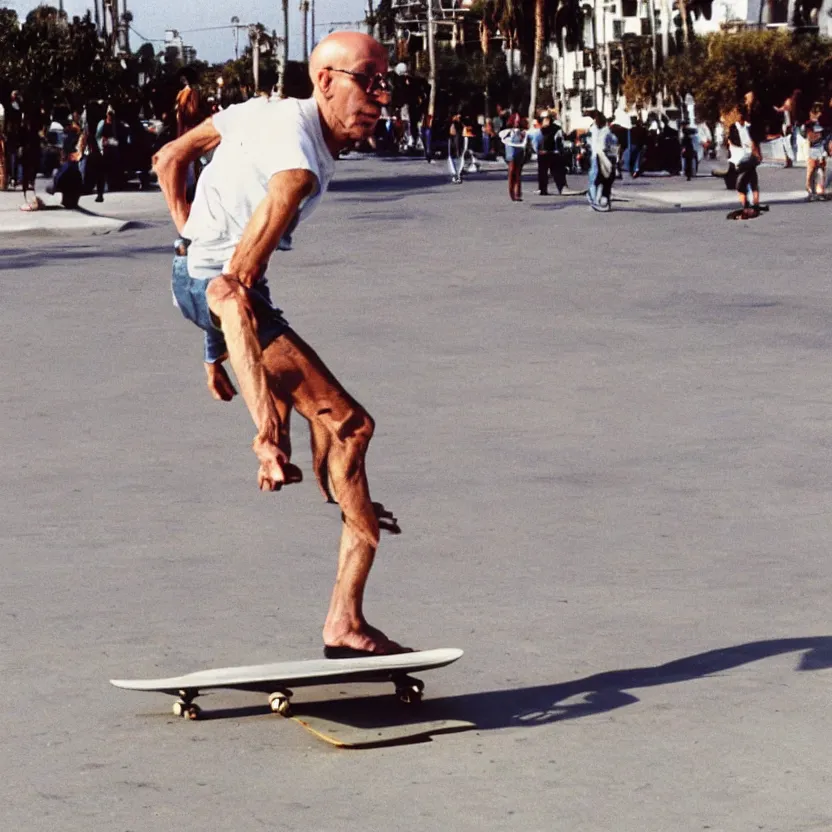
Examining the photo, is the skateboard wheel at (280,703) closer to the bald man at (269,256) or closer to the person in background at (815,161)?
the bald man at (269,256)

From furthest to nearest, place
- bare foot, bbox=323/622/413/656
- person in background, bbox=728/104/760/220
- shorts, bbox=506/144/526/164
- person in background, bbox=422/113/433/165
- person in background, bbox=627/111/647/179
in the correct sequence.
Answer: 1. person in background, bbox=422/113/433/165
2. person in background, bbox=627/111/647/179
3. shorts, bbox=506/144/526/164
4. person in background, bbox=728/104/760/220
5. bare foot, bbox=323/622/413/656

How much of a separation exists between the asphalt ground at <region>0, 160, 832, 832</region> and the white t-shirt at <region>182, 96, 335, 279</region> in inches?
50.8

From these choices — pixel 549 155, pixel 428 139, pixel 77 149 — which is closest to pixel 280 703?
pixel 77 149

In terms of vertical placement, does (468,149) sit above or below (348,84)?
below

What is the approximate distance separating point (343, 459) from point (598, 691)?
3.30 feet

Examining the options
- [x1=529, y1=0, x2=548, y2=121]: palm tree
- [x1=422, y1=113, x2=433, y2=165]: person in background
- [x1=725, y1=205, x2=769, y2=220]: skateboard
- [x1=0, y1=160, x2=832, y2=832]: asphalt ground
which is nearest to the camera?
[x1=0, y1=160, x2=832, y2=832]: asphalt ground

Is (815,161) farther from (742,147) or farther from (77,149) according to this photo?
(77,149)

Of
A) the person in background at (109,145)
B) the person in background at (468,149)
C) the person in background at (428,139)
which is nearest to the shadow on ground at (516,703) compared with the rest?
the person in background at (109,145)

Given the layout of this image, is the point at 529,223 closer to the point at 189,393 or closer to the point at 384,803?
the point at 189,393

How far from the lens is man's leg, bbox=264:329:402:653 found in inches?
213

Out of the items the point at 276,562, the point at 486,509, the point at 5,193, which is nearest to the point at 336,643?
the point at 276,562

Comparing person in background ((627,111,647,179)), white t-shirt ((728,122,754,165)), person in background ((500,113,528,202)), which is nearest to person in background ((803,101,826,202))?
white t-shirt ((728,122,754,165))

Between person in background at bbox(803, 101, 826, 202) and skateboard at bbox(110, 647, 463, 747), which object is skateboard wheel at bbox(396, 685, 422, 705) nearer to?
skateboard at bbox(110, 647, 463, 747)

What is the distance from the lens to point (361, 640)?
5648mm
